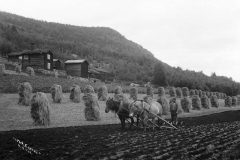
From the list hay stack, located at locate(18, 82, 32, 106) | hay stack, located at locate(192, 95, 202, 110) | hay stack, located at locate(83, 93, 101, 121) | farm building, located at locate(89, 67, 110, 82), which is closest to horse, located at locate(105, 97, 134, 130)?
hay stack, located at locate(83, 93, 101, 121)

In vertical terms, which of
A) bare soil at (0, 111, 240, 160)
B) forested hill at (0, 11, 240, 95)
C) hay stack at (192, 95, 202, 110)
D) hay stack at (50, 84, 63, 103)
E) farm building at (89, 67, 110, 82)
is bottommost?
bare soil at (0, 111, 240, 160)

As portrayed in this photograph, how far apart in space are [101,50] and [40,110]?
13601cm

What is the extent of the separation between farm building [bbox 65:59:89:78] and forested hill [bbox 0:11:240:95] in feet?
77.8

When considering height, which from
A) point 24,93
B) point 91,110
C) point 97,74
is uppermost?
point 97,74

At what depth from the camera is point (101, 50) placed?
495ft

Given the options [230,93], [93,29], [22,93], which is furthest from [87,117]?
[93,29]

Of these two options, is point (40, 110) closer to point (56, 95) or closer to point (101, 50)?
point (56, 95)

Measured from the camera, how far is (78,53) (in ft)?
453

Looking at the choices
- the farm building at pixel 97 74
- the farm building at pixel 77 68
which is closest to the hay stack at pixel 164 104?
the farm building at pixel 77 68

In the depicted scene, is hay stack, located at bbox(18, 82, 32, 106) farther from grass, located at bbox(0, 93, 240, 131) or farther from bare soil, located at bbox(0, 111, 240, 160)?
bare soil, located at bbox(0, 111, 240, 160)

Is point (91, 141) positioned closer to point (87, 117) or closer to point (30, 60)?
point (87, 117)

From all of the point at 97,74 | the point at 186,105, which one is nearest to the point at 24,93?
the point at 186,105

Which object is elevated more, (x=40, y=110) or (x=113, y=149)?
(x=40, y=110)

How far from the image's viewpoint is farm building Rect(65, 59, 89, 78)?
2795 inches
